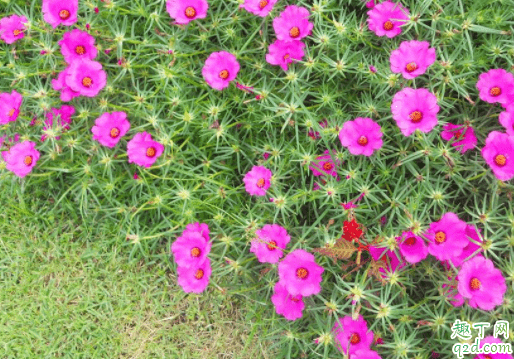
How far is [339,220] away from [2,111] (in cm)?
195

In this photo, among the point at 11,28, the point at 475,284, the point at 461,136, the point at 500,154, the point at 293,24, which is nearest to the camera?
the point at 475,284

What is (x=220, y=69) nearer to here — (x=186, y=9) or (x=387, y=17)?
(x=186, y=9)

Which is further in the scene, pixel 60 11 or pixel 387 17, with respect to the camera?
pixel 60 11

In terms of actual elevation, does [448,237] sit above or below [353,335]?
above

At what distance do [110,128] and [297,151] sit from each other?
1.01 metres

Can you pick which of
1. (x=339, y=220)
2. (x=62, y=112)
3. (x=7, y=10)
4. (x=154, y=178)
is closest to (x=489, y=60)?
(x=339, y=220)

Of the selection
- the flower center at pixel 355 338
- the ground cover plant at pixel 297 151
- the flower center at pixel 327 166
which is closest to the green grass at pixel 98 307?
the ground cover plant at pixel 297 151

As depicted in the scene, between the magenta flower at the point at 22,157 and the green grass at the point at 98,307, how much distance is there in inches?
19.9

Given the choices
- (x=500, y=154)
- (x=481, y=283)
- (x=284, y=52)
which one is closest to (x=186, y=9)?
(x=284, y=52)

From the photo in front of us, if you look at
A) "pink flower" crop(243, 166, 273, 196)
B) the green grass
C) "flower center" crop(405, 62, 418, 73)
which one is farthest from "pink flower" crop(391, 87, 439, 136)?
the green grass

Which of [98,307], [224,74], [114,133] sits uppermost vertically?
[224,74]

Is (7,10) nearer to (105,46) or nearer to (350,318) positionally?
(105,46)

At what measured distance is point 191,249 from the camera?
2.35m

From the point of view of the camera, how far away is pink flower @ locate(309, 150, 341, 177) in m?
2.35
